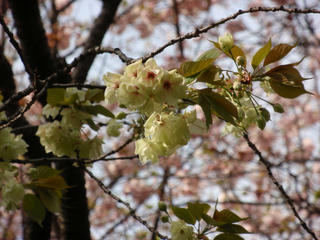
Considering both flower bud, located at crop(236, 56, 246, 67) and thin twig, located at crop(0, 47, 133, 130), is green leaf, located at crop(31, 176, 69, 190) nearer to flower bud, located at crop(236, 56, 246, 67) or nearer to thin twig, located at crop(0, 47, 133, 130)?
thin twig, located at crop(0, 47, 133, 130)

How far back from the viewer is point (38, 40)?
2.08m

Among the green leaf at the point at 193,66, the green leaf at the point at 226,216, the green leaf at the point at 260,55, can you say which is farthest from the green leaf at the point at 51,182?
the green leaf at the point at 260,55

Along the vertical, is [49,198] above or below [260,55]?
below

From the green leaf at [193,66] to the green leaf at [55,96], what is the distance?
0.39m

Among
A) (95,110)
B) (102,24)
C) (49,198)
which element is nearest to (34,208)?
(49,198)

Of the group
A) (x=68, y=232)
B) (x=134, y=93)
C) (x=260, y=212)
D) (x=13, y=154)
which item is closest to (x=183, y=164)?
(x=260, y=212)

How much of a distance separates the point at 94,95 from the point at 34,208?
48 cm

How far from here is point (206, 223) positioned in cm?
107

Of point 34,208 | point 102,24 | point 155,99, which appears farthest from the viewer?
point 102,24

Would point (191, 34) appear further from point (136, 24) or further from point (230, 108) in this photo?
point (136, 24)

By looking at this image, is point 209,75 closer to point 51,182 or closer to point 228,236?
point 228,236

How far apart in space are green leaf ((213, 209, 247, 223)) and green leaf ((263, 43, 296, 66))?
431 mm

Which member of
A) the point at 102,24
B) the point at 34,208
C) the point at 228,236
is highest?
the point at 102,24

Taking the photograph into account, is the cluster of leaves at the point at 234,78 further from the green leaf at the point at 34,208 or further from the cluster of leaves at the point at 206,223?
the green leaf at the point at 34,208
